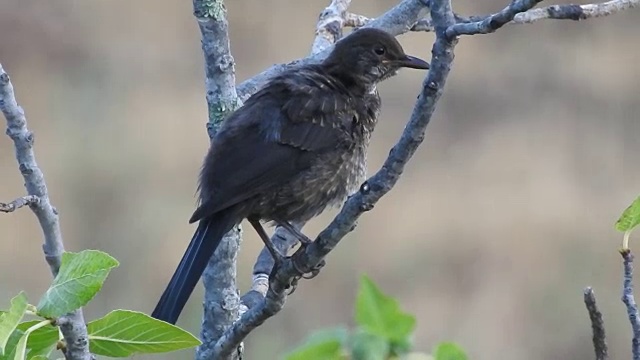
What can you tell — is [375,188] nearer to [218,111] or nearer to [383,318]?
[383,318]

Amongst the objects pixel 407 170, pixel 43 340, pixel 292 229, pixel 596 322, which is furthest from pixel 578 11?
pixel 407 170

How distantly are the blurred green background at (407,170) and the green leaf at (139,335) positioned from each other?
6.08m

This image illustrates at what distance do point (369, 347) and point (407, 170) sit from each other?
1064 centimetres

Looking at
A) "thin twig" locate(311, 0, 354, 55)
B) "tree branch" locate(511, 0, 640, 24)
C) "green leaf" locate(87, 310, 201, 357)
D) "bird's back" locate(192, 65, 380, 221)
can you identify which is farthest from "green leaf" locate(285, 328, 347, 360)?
"thin twig" locate(311, 0, 354, 55)

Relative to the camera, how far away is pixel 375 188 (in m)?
2.50

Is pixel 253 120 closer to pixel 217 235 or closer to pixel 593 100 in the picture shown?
pixel 217 235

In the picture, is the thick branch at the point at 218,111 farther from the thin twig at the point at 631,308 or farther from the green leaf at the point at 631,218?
the green leaf at the point at 631,218

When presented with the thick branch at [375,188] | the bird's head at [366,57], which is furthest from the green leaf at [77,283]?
the bird's head at [366,57]

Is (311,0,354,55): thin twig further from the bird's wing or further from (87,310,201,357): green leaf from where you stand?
(87,310,201,357): green leaf

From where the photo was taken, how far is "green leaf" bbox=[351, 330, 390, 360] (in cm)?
144

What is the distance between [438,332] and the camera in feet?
31.8

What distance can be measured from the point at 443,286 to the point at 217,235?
720 centimetres

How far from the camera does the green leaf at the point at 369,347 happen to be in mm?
1436

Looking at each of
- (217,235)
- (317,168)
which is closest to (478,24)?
(217,235)
